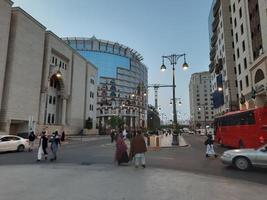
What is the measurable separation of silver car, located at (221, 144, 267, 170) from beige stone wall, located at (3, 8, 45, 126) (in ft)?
118

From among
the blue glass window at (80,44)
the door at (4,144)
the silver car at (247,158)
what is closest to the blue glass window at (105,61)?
the blue glass window at (80,44)

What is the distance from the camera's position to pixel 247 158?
11375mm

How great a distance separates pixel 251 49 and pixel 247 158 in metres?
26.3

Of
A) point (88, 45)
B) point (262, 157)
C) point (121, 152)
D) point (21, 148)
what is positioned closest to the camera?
point (262, 157)

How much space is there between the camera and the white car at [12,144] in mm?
20444

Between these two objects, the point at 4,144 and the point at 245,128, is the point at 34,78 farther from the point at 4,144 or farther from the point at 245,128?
the point at 245,128

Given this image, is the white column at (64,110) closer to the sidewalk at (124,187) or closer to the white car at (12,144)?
the white car at (12,144)

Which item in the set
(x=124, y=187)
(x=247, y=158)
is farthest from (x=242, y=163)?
(x=124, y=187)

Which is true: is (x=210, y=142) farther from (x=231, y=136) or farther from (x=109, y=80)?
(x=109, y=80)

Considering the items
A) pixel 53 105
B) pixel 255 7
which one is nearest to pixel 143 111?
pixel 53 105

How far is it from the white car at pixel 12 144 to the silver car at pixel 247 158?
1752 centimetres

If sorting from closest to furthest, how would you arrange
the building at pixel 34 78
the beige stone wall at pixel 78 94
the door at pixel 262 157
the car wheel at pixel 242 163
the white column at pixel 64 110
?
the door at pixel 262 157 → the car wheel at pixel 242 163 → the building at pixel 34 78 → the white column at pixel 64 110 → the beige stone wall at pixel 78 94

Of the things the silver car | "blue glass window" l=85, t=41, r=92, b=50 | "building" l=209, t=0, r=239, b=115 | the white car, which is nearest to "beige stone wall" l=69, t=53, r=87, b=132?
"building" l=209, t=0, r=239, b=115

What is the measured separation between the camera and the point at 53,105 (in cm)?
5700
